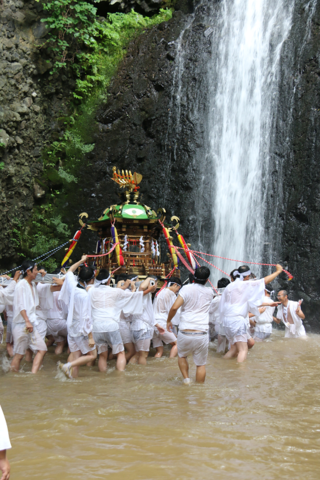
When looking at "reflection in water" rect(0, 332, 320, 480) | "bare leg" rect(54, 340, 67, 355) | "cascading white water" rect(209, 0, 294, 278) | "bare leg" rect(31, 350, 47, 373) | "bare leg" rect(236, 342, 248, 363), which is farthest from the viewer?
"cascading white water" rect(209, 0, 294, 278)

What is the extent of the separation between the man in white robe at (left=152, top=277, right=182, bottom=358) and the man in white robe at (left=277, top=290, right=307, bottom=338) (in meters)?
2.76

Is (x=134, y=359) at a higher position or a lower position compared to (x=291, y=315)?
lower

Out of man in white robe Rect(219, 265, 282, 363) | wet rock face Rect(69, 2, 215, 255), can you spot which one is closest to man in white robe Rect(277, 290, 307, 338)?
man in white robe Rect(219, 265, 282, 363)

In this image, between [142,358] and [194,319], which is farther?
[142,358]

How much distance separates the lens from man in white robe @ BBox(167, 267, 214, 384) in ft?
19.5

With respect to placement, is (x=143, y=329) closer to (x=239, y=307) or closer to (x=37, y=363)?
(x=239, y=307)

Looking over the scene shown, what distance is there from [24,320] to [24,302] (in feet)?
1.09

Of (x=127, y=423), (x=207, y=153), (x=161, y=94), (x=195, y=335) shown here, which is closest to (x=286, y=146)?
(x=207, y=153)

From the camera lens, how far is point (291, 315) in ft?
33.9

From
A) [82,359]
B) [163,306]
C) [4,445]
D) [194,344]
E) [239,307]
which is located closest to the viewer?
[4,445]

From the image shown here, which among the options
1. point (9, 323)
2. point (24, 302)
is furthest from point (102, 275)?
point (9, 323)

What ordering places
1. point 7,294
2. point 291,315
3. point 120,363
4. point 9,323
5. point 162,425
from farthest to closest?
point 291,315
point 9,323
point 7,294
point 120,363
point 162,425

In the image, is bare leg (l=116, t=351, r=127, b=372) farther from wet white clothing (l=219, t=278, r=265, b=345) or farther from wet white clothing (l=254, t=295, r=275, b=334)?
wet white clothing (l=254, t=295, r=275, b=334)

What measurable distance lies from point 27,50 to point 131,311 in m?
15.1
